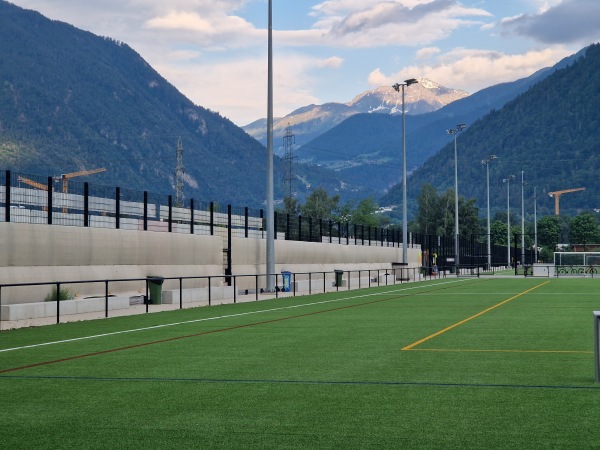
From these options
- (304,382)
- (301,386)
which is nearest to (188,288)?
(304,382)

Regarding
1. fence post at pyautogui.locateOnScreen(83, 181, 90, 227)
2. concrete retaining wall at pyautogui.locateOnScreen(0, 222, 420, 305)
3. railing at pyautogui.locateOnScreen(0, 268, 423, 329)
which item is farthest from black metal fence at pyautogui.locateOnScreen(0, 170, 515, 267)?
railing at pyautogui.locateOnScreen(0, 268, 423, 329)

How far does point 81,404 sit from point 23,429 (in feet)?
4.74

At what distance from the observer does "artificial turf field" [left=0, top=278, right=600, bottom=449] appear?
336 inches

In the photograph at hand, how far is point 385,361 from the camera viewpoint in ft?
47.4

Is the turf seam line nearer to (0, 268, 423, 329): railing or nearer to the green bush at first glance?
(0, 268, 423, 329): railing

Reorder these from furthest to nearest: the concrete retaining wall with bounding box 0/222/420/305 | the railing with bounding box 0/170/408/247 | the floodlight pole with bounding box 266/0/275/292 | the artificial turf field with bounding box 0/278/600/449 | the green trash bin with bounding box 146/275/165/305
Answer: the floodlight pole with bounding box 266/0/275/292, the green trash bin with bounding box 146/275/165/305, the railing with bounding box 0/170/408/247, the concrete retaining wall with bounding box 0/222/420/305, the artificial turf field with bounding box 0/278/600/449

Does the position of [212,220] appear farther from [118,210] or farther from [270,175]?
[118,210]

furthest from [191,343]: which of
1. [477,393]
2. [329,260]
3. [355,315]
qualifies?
[329,260]

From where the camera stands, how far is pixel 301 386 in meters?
11.7

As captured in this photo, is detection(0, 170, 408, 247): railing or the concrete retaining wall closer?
the concrete retaining wall

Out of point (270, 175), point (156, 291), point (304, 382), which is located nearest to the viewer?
point (304, 382)

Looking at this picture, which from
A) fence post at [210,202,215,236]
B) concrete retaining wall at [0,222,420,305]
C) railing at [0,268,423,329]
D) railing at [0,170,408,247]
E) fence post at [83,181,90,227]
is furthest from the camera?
fence post at [210,202,215,236]

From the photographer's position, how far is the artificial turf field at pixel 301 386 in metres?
8.55

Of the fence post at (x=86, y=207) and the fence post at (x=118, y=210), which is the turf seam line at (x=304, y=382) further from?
the fence post at (x=118, y=210)
